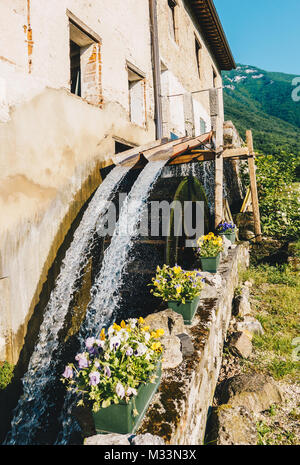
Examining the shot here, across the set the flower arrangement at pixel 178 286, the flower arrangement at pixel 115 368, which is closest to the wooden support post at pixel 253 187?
the flower arrangement at pixel 178 286

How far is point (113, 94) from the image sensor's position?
5.10 metres

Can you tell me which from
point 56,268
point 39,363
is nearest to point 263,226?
point 56,268

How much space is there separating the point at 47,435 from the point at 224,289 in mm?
2380

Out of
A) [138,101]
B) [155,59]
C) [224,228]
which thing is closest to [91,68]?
[138,101]

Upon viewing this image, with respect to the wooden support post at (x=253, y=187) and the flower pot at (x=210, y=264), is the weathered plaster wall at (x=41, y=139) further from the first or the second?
the wooden support post at (x=253, y=187)

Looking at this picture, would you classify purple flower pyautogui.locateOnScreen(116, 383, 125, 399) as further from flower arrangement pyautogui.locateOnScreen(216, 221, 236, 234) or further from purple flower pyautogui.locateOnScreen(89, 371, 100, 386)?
flower arrangement pyautogui.locateOnScreen(216, 221, 236, 234)

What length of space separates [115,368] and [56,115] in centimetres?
341

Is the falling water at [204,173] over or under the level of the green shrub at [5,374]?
over

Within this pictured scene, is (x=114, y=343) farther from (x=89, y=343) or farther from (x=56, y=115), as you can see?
(x=56, y=115)

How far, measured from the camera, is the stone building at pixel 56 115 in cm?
337

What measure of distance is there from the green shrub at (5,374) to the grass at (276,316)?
2676mm

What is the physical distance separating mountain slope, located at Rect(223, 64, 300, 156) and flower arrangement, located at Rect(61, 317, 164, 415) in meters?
20.5

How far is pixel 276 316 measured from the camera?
4.36 m
